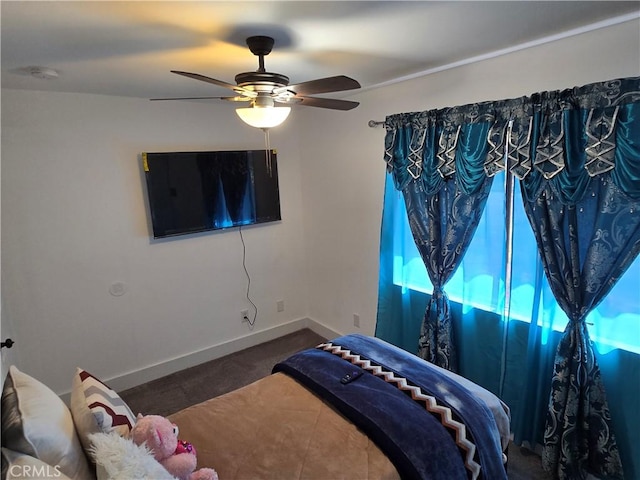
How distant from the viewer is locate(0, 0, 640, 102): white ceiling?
54.1 inches

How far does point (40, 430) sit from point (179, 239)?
220cm

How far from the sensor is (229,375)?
3.28 metres

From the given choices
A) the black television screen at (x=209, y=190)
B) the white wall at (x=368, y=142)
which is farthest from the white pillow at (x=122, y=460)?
the white wall at (x=368, y=142)

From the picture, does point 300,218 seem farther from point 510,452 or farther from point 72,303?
point 510,452

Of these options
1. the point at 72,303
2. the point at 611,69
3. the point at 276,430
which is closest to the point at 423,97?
the point at 611,69

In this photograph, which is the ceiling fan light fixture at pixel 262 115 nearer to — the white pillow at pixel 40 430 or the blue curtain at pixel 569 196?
the blue curtain at pixel 569 196

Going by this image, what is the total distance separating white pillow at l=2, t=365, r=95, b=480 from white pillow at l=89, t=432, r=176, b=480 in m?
0.07

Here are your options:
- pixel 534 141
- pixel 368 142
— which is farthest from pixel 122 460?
pixel 368 142

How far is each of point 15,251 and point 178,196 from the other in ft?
3.81

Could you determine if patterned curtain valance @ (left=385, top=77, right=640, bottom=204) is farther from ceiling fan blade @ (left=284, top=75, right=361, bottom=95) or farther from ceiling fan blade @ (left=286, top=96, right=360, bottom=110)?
ceiling fan blade @ (left=284, top=75, right=361, bottom=95)

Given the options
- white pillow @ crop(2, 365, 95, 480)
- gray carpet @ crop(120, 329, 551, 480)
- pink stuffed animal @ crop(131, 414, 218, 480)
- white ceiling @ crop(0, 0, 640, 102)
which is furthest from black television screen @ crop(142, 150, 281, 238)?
pink stuffed animal @ crop(131, 414, 218, 480)

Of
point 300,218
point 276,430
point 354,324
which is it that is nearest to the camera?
point 276,430

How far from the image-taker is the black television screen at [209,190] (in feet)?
9.90
